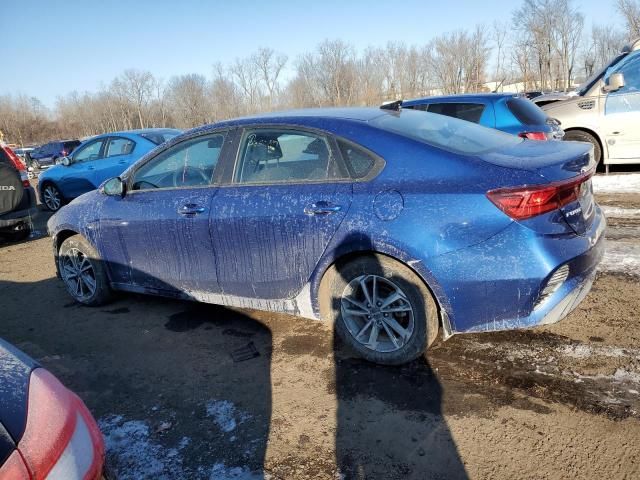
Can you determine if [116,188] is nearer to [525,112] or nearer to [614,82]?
[525,112]

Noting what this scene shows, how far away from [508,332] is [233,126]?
2.51m

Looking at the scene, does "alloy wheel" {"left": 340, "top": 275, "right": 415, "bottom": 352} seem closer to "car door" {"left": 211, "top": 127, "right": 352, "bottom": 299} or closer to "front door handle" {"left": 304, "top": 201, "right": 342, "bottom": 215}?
"car door" {"left": 211, "top": 127, "right": 352, "bottom": 299}

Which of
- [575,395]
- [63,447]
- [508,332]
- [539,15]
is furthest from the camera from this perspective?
[539,15]

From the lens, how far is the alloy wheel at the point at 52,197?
36.2ft

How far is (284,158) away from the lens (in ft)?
11.3

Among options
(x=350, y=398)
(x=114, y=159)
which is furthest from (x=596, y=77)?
(x=114, y=159)

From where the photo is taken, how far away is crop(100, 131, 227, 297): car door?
3.71 meters

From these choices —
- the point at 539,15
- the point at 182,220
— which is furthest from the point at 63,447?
the point at 539,15

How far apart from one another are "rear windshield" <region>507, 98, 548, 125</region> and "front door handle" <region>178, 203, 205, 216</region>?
523 centimetres

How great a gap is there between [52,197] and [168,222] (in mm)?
8805

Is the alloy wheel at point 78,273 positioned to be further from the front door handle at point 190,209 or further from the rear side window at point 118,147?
the rear side window at point 118,147

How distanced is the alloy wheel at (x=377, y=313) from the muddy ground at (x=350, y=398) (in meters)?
0.19

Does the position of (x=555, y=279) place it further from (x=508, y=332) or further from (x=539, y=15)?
(x=539, y=15)

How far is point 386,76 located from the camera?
57.7 metres
